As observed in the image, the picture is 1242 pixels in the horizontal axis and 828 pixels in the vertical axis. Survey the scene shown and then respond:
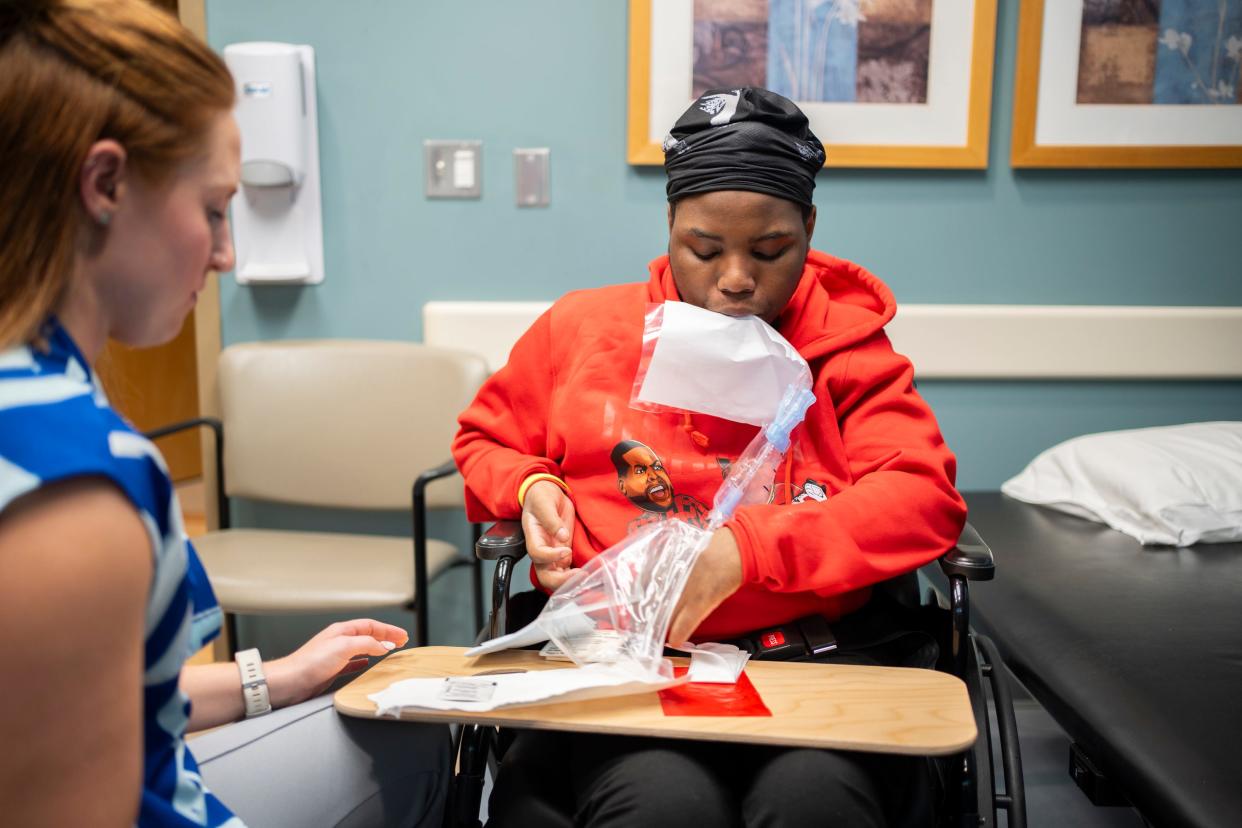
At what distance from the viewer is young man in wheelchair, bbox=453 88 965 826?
1.16 meters

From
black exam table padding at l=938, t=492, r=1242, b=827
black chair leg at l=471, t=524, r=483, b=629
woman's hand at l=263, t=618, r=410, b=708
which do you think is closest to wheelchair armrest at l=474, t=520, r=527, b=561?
woman's hand at l=263, t=618, r=410, b=708

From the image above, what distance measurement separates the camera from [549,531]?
1.31 meters

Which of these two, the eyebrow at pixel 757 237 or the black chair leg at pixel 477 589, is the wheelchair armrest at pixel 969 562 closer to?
the eyebrow at pixel 757 237

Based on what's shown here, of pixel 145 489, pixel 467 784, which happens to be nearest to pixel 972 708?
pixel 467 784

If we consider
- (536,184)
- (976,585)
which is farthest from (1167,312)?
(536,184)

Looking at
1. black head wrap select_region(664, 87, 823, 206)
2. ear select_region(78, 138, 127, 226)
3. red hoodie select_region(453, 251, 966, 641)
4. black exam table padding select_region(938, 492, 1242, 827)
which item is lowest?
black exam table padding select_region(938, 492, 1242, 827)

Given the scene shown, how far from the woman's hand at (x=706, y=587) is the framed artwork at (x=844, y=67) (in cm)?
145

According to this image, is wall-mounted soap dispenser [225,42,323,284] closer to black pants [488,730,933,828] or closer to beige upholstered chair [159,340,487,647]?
beige upholstered chair [159,340,487,647]

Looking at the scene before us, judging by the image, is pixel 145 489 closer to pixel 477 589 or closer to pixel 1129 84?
pixel 477 589

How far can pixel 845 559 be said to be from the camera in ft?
3.91

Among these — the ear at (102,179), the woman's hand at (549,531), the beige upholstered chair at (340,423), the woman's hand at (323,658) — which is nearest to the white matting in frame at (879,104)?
the beige upholstered chair at (340,423)

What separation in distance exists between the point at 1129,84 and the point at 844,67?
0.71 m

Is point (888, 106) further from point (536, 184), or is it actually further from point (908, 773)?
point (908, 773)

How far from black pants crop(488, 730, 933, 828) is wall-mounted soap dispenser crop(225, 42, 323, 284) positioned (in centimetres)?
169
